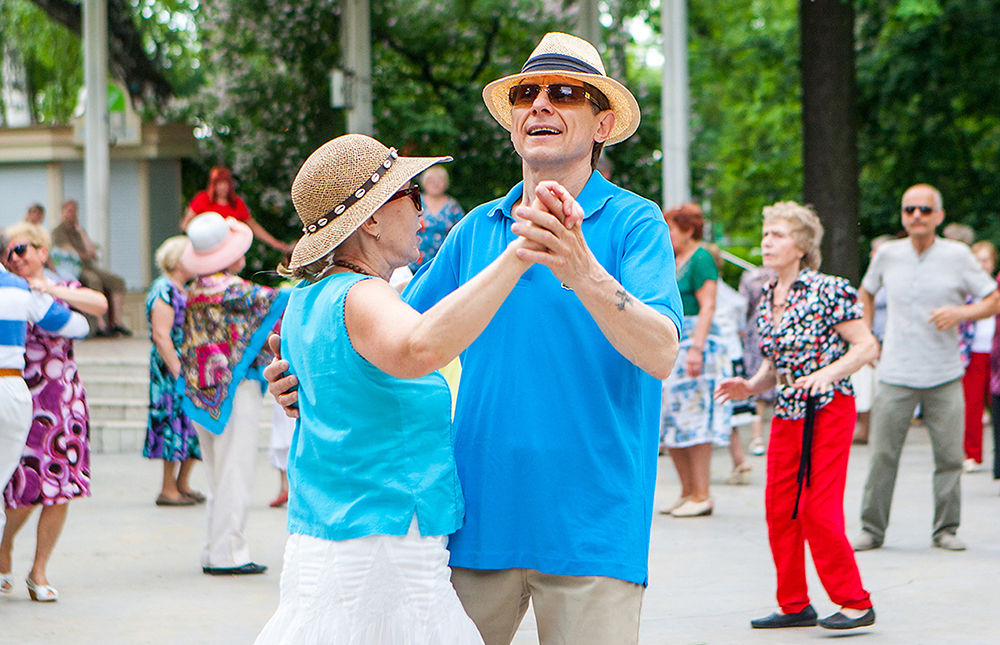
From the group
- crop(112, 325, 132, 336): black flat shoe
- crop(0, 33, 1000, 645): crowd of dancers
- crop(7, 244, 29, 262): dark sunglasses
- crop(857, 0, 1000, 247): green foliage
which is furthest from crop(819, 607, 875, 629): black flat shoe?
Answer: crop(112, 325, 132, 336): black flat shoe

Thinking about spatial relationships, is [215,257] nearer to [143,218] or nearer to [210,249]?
[210,249]

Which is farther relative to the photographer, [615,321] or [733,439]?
[733,439]

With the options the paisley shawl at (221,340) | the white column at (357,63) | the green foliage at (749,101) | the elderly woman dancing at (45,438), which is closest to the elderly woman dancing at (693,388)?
the paisley shawl at (221,340)

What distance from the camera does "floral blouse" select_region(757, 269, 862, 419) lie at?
5316mm

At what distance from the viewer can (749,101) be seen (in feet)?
76.8

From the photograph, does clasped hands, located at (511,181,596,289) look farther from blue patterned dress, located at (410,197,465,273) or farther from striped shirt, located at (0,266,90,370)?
blue patterned dress, located at (410,197,465,273)

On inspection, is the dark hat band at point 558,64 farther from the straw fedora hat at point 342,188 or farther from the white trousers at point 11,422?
the white trousers at point 11,422

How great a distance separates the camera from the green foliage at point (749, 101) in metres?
18.4

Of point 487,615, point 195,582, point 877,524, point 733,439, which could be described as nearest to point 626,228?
point 487,615

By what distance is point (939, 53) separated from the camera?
16016 millimetres

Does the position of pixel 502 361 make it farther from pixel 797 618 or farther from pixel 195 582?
pixel 195 582

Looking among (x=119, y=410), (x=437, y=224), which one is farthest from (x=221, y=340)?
(x=119, y=410)

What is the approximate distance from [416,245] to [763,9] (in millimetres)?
22560

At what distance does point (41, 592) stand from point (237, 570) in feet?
3.34
